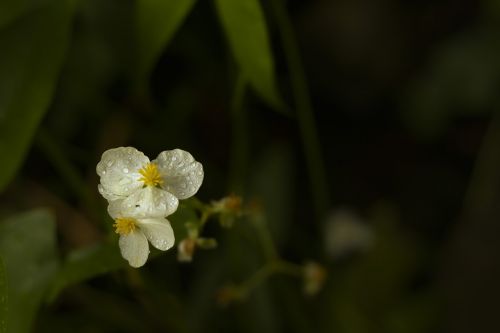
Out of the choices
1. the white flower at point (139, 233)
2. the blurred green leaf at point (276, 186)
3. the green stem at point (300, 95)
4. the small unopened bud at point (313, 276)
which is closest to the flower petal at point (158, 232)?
the white flower at point (139, 233)

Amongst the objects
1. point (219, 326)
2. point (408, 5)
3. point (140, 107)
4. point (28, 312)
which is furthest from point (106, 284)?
point (408, 5)

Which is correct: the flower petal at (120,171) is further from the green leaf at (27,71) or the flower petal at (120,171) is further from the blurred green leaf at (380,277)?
the blurred green leaf at (380,277)

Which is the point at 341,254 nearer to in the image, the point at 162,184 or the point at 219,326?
the point at 219,326

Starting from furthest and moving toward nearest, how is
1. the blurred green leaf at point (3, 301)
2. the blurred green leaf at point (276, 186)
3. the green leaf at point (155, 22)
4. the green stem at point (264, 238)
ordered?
the blurred green leaf at point (276, 186), the green stem at point (264, 238), the green leaf at point (155, 22), the blurred green leaf at point (3, 301)

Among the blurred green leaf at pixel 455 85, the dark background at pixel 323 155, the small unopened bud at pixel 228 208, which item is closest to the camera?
the small unopened bud at pixel 228 208

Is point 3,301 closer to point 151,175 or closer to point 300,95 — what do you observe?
point 151,175

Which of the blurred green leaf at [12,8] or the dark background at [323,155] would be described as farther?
the dark background at [323,155]
